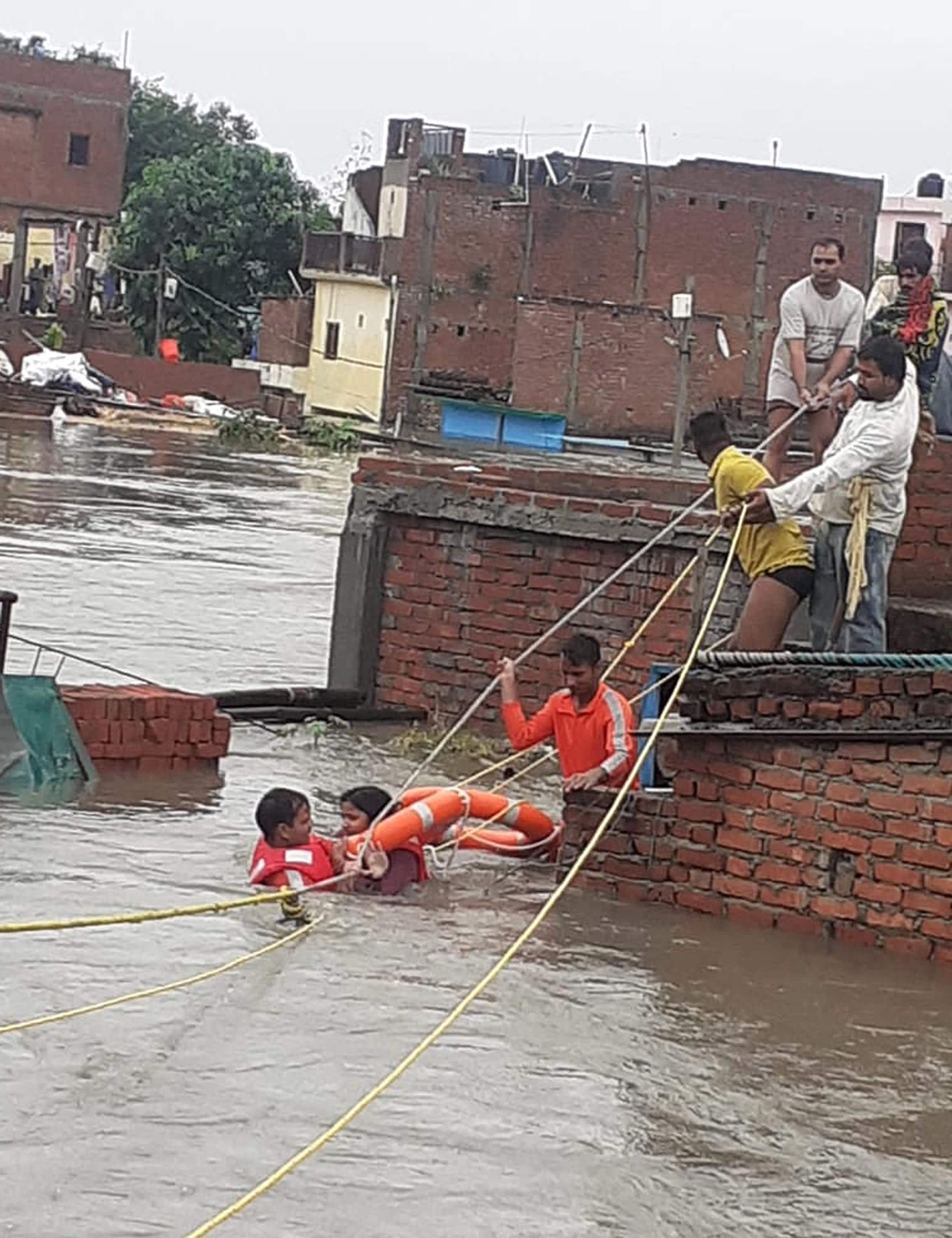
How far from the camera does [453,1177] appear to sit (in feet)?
18.8

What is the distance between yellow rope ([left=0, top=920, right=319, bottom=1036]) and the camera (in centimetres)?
675

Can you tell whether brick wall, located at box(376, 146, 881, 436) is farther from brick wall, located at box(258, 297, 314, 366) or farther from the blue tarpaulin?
the blue tarpaulin

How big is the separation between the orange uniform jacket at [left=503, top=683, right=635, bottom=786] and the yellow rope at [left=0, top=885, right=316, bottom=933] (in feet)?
4.65

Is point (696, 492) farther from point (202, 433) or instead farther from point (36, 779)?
point (202, 433)

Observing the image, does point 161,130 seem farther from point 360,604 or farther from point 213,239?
point 360,604

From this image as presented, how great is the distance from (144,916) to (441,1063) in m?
1.18

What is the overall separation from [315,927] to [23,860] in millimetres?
1389

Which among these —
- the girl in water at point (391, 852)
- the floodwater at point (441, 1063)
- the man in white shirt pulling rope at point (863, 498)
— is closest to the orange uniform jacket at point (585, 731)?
the floodwater at point (441, 1063)

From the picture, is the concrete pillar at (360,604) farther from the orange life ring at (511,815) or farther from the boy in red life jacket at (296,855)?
the boy in red life jacket at (296,855)

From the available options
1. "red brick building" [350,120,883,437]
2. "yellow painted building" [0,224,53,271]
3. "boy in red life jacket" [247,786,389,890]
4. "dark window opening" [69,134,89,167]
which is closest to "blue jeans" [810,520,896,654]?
"boy in red life jacket" [247,786,389,890]

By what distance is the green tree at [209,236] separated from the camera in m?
62.3

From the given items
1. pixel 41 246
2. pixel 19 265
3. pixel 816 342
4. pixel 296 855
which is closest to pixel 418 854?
pixel 296 855

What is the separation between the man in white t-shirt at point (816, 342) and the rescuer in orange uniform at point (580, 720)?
1957 millimetres

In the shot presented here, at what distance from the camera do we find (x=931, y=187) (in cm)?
7844
